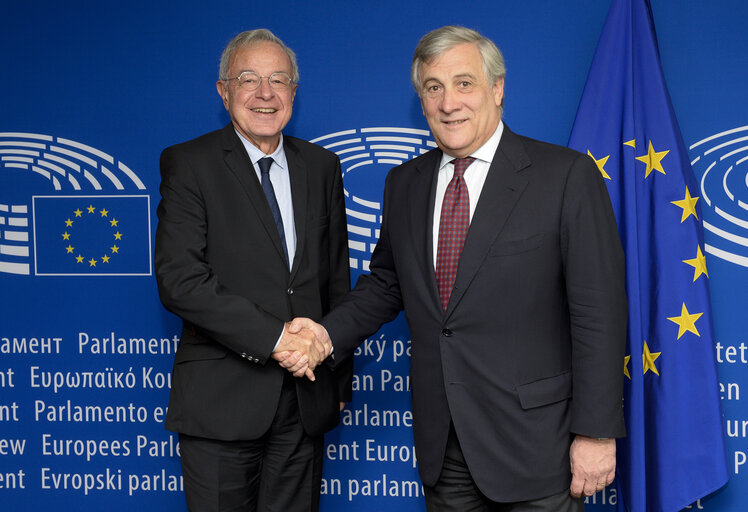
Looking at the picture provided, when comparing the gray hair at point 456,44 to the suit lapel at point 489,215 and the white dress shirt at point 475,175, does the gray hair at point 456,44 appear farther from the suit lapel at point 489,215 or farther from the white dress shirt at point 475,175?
the suit lapel at point 489,215

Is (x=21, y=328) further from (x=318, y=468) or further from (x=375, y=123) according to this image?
(x=375, y=123)

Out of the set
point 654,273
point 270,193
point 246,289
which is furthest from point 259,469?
point 654,273

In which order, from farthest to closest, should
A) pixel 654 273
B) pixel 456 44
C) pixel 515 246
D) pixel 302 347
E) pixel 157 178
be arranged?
pixel 157 178
pixel 654 273
pixel 302 347
pixel 456 44
pixel 515 246

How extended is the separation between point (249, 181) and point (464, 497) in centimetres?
110

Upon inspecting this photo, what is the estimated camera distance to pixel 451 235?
1782 mm

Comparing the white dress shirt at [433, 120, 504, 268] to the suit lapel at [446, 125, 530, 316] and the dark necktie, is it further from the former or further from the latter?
the dark necktie

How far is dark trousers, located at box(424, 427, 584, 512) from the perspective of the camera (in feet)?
5.80

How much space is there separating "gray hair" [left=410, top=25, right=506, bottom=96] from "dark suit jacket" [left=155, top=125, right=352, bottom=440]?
60 centimetres

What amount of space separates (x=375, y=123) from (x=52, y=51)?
4.57 feet

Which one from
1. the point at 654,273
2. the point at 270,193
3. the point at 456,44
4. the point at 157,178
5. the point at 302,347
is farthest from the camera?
the point at 157,178

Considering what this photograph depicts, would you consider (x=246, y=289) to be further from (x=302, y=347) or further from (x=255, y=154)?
(x=255, y=154)

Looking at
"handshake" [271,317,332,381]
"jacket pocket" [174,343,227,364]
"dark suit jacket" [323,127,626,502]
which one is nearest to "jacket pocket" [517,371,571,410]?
"dark suit jacket" [323,127,626,502]

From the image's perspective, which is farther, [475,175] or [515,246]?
[475,175]

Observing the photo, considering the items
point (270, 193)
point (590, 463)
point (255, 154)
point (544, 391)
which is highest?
point (255, 154)
